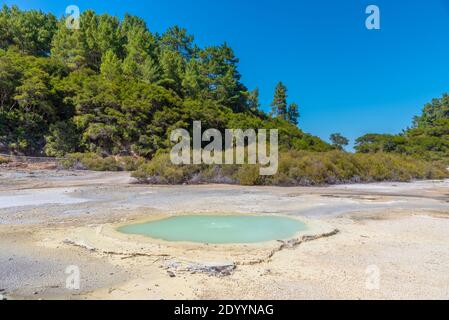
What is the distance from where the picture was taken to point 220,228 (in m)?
6.68

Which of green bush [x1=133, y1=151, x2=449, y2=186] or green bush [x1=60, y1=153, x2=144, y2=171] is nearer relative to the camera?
green bush [x1=133, y1=151, x2=449, y2=186]

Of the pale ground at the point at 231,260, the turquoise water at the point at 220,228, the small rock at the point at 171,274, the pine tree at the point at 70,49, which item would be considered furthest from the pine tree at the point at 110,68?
the small rock at the point at 171,274

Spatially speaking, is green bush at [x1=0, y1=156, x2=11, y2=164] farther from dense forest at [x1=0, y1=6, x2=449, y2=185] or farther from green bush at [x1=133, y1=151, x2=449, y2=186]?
green bush at [x1=133, y1=151, x2=449, y2=186]

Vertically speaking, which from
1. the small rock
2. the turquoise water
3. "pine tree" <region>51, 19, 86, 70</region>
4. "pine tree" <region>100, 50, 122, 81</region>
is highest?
"pine tree" <region>51, 19, 86, 70</region>

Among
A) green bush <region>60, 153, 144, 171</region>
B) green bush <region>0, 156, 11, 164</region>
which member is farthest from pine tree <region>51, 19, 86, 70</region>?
green bush <region>0, 156, 11, 164</region>

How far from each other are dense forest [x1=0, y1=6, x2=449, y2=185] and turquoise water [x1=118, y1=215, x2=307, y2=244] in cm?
905

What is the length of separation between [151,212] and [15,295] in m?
4.94

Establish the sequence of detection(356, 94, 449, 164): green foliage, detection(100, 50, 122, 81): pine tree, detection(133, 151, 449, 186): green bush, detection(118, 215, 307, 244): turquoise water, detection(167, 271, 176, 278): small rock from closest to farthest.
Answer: detection(167, 271, 176, 278): small rock < detection(118, 215, 307, 244): turquoise water < detection(133, 151, 449, 186): green bush < detection(100, 50, 122, 81): pine tree < detection(356, 94, 449, 164): green foliage

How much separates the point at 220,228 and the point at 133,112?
26456mm

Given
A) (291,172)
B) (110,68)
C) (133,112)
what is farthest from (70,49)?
(291,172)

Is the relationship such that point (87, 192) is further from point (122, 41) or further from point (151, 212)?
point (122, 41)

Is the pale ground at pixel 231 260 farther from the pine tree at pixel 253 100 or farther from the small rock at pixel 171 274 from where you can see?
the pine tree at pixel 253 100

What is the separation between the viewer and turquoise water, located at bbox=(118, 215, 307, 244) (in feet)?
19.3
